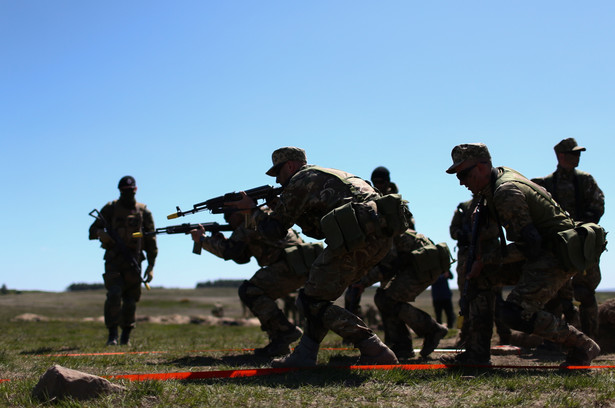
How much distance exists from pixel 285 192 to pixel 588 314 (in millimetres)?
4881

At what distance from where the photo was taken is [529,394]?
15.6 ft

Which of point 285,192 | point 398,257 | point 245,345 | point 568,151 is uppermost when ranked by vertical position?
point 568,151

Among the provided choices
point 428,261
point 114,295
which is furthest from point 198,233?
point 428,261

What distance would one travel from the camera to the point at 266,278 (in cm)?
815

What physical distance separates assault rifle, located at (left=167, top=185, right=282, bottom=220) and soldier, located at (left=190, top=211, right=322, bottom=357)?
378 millimetres

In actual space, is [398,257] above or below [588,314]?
above

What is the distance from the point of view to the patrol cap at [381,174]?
9.31 metres

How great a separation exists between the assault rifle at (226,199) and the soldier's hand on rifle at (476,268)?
253 centimetres

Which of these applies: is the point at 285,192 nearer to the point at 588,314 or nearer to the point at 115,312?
the point at 588,314

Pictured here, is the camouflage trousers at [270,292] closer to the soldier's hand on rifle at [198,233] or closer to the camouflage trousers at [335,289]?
the soldier's hand on rifle at [198,233]

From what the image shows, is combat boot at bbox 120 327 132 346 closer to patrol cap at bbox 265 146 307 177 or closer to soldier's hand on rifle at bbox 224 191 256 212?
soldier's hand on rifle at bbox 224 191 256 212

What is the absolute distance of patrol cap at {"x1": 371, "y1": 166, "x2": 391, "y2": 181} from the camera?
30.6 feet

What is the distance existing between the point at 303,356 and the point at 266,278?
209 cm

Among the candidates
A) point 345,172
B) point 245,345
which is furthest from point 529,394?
point 245,345
